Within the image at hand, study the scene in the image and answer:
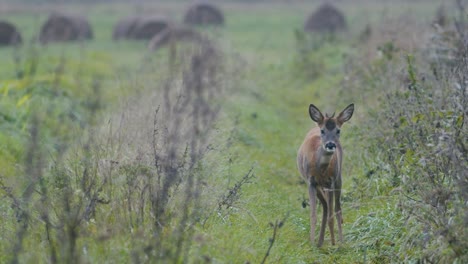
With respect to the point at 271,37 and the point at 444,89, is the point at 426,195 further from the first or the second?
the point at 271,37

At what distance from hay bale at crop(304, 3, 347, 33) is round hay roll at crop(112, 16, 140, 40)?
7.58 meters

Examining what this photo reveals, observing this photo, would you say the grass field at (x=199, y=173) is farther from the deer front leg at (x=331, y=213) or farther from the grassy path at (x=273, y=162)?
the deer front leg at (x=331, y=213)

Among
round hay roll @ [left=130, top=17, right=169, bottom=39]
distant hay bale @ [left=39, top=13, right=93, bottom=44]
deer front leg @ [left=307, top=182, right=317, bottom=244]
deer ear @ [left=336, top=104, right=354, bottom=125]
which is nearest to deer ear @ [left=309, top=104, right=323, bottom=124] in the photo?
deer ear @ [left=336, top=104, right=354, bottom=125]

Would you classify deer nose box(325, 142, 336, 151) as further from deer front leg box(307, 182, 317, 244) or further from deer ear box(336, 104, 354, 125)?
deer front leg box(307, 182, 317, 244)

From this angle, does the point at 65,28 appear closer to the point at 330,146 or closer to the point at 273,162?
the point at 273,162

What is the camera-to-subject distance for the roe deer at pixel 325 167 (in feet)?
25.9

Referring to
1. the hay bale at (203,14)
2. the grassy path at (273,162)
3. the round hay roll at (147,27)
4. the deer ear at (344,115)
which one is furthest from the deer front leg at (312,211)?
the hay bale at (203,14)

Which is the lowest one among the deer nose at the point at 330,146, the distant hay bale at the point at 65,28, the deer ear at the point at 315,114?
the distant hay bale at the point at 65,28

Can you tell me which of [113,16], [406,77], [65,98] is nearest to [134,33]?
[113,16]

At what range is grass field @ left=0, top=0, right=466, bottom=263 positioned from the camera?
20.6 ft

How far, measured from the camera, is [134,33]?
3058 centimetres

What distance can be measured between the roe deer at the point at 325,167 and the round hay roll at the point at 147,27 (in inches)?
911

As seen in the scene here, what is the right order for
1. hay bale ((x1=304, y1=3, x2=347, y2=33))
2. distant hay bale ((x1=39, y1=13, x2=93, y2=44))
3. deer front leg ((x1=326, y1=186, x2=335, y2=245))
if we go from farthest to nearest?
hay bale ((x1=304, y1=3, x2=347, y2=33)), distant hay bale ((x1=39, y1=13, x2=93, y2=44)), deer front leg ((x1=326, y1=186, x2=335, y2=245))

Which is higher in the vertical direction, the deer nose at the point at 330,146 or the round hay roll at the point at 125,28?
the deer nose at the point at 330,146
